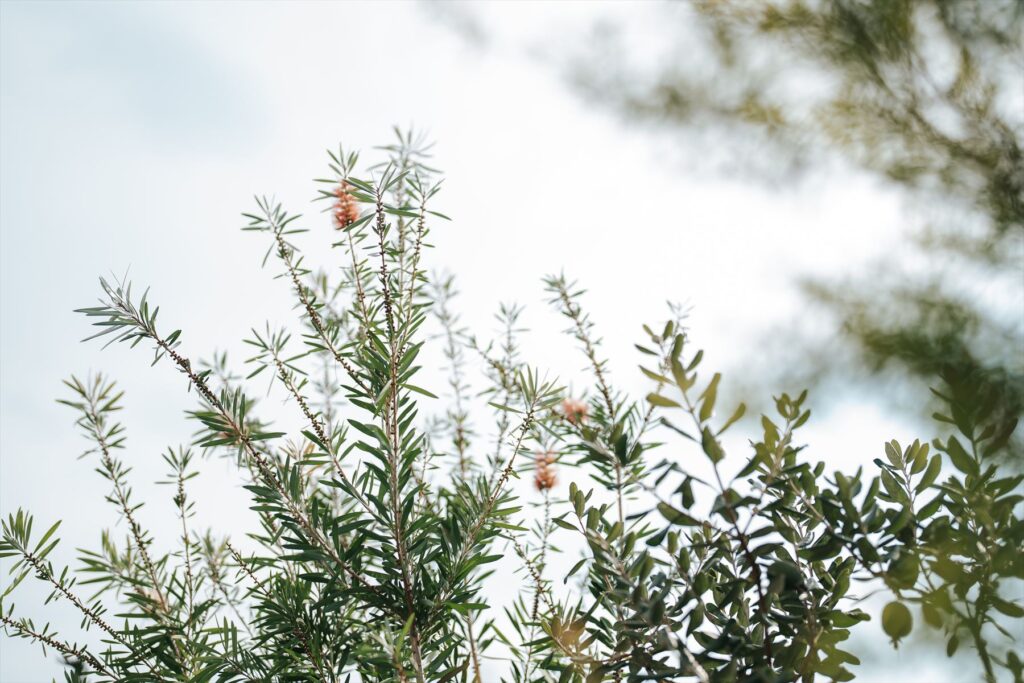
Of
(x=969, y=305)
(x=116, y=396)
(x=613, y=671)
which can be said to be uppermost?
(x=116, y=396)

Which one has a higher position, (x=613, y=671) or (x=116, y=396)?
(x=116, y=396)

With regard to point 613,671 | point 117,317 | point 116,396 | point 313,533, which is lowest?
point 613,671

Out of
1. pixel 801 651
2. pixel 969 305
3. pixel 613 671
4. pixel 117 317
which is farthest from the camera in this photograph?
pixel 117 317

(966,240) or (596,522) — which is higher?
(966,240)

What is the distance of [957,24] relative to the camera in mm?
859

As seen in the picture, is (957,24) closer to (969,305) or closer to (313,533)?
(969,305)

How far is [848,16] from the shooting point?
914 mm

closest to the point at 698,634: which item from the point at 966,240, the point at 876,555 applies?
the point at 876,555

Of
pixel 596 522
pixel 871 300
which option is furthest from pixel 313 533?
pixel 871 300

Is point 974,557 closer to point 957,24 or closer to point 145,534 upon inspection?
point 957,24

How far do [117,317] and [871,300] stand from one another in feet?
3.54

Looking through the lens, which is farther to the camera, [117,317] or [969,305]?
[117,317]

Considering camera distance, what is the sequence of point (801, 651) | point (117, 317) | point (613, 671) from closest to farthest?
1. point (801, 651)
2. point (613, 671)
3. point (117, 317)

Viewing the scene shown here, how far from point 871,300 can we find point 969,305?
10 cm
